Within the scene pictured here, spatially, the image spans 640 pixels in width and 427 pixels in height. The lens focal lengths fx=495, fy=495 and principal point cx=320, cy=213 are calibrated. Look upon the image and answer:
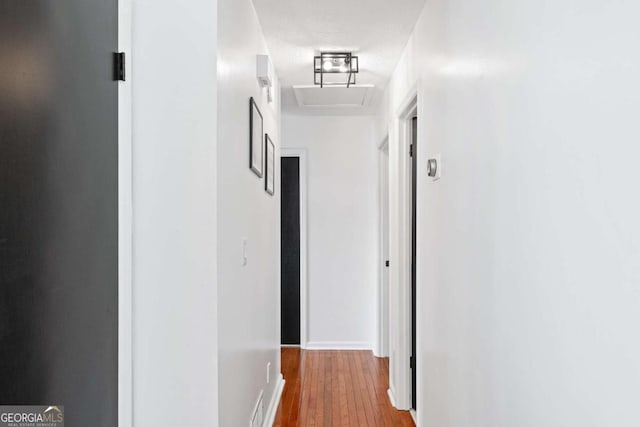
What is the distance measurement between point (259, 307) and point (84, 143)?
5.61 feet

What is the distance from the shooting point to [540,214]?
123 centimetres

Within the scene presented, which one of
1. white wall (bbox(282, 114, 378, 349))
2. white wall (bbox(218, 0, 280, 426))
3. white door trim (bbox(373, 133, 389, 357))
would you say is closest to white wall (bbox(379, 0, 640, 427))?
white wall (bbox(218, 0, 280, 426))

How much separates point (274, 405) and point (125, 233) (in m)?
2.27

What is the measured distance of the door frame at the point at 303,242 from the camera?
17.0ft

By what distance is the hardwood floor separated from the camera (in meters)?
3.33

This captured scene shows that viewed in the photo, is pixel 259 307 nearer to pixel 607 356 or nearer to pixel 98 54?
pixel 98 54

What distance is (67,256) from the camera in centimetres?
124

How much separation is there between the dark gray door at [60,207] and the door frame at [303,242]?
12.2 feet

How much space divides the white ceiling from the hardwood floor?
2451 millimetres

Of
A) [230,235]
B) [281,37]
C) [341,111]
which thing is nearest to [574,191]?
[230,235]

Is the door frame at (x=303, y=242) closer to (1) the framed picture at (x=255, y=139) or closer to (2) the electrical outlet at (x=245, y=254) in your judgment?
(1) the framed picture at (x=255, y=139)

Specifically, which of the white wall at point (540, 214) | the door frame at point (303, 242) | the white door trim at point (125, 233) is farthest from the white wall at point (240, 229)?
the door frame at point (303, 242)

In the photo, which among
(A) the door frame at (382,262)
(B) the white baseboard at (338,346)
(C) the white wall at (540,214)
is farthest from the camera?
(B) the white baseboard at (338,346)

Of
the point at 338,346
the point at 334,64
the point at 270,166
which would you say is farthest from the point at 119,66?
the point at 338,346
